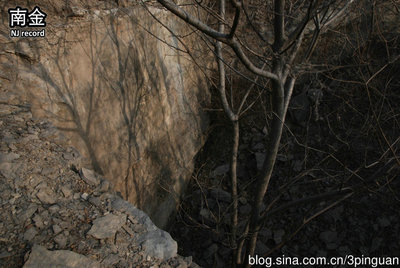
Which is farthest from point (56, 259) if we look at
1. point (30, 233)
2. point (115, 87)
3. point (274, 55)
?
point (274, 55)

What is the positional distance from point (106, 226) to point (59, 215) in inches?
11.0

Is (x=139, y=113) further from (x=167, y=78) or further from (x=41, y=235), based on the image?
(x=41, y=235)

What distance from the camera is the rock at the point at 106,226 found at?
1875 millimetres

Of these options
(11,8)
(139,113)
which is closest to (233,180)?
(139,113)

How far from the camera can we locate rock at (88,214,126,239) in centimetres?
188

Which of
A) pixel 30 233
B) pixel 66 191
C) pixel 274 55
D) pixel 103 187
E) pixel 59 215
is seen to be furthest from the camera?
pixel 274 55

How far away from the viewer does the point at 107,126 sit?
10.1 ft

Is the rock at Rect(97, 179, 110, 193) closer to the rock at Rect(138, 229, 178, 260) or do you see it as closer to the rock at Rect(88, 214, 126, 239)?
the rock at Rect(88, 214, 126, 239)

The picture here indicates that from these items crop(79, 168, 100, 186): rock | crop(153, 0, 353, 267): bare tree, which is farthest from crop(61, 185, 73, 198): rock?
crop(153, 0, 353, 267): bare tree

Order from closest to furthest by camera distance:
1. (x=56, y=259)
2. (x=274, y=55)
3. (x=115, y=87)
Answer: (x=56, y=259) → (x=274, y=55) → (x=115, y=87)

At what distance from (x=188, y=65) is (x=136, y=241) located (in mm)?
3036

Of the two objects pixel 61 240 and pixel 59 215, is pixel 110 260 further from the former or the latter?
pixel 59 215

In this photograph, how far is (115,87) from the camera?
3.13 m

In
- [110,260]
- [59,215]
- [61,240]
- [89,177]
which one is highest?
[89,177]
